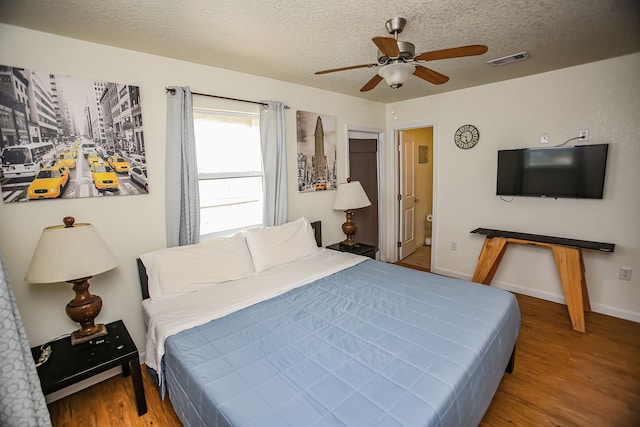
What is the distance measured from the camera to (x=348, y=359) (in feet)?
4.65

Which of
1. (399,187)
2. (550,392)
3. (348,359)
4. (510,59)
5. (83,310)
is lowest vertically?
(550,392)

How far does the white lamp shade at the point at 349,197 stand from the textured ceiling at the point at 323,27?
1.34m

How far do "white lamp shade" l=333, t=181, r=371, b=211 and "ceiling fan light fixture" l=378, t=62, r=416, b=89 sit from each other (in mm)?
1653

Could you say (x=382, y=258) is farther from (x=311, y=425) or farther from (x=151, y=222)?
(x=311, y=425)

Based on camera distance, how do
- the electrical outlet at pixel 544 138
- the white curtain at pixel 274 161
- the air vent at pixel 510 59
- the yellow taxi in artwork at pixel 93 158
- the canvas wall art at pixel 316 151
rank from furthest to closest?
the canvas wall art at pixel 316 151
the electrical outlet at pixel 544 138
the white curtain at pixel 274 161
the air vent at pixel 510 59
the yellow taxi in artwork at pixel 93 158

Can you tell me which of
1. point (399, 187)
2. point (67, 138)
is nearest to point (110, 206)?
point (67, 138)

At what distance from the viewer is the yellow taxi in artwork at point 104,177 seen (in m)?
2.08

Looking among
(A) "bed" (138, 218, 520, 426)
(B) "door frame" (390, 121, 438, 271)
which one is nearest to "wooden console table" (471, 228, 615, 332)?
(B) "door frame" (390, 121, 438, 271)

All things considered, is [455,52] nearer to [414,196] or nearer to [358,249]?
[358,249]

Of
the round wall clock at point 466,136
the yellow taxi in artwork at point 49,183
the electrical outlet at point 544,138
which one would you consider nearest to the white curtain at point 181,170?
the yellow taxi in artwork at point 49,183

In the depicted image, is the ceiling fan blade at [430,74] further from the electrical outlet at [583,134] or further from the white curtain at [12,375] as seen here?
the white curtain at [12,375]

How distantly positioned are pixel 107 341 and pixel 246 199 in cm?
161

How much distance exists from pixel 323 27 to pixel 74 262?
211cm

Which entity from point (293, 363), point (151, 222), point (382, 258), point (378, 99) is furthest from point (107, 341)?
point (378, 99)
